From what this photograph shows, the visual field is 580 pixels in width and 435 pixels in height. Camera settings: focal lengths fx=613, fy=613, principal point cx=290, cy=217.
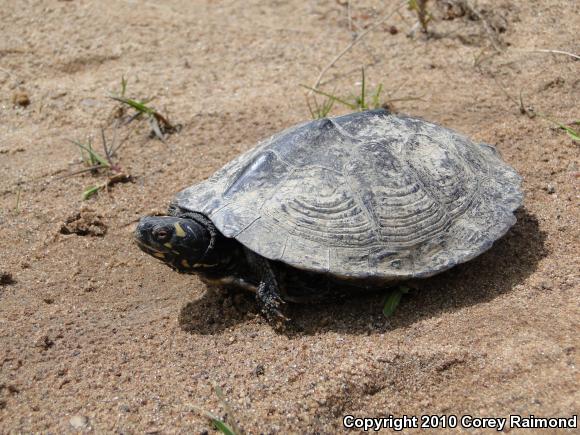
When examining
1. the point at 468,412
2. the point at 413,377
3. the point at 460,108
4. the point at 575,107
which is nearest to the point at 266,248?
the point at 413,377

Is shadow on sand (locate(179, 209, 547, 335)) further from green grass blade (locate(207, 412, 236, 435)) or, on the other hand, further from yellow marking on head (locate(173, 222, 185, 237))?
green grass blade (locate(207, 412, 236, 435))

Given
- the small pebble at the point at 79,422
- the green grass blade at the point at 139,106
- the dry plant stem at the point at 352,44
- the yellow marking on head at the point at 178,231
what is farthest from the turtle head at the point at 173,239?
the dry plant stem at the point at 352,44

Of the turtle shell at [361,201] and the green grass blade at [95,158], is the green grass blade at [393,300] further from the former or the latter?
the green grass blade at [95,158]

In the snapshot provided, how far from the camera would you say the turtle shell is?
3.16 metres

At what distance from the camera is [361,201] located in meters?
3.26

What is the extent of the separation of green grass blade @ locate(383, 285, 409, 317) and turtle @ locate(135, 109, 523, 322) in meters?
0.10

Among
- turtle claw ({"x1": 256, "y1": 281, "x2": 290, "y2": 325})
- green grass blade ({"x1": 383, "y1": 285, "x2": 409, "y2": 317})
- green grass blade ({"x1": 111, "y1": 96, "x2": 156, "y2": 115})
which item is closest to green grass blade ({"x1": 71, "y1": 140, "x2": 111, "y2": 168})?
green grass blade ({"x1": 111, "y1": 96, "x2": 156, "y2": 115})

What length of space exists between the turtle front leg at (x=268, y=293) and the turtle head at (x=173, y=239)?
0.29m

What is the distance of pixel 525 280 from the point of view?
3.34 metres

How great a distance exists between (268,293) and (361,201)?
27.3 inches

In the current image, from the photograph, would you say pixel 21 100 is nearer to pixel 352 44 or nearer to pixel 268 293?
pixel 352 44

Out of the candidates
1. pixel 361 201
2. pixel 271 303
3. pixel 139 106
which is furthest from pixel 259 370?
pixel 139 106

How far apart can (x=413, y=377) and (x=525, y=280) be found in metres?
0.95

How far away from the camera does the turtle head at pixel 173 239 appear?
128 inches
